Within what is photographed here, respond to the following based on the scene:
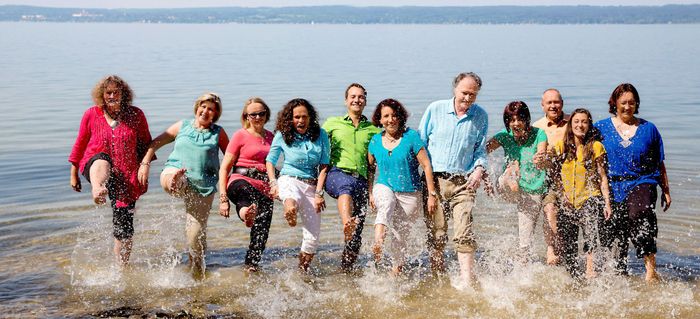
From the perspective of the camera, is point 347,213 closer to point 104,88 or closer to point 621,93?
point 104,88

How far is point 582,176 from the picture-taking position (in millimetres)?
7973

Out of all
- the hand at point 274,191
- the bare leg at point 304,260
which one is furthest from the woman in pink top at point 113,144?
the bare leg at point 304,260

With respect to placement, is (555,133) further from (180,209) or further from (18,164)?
(18,164)

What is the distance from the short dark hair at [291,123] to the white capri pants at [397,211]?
88 centimetres

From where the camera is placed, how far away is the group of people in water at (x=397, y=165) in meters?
7.78

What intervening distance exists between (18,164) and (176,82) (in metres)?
19.8

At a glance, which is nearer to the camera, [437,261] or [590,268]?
[590,268]

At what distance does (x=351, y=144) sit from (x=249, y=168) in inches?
43.7

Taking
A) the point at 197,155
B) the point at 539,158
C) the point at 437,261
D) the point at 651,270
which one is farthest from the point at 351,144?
the point at 651,270

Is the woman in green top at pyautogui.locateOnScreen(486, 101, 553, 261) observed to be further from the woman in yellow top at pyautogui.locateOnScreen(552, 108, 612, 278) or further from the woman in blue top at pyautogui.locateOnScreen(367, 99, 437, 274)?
the woman in blue top at pyautogui.locateOnScreen(367, 99, 437, 274)

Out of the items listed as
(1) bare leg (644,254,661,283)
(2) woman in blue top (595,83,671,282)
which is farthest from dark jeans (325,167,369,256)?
(1) bare leg (644,254,661,283)

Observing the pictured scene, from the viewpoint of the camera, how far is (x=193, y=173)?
8008 mm

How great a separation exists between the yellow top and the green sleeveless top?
12.0 feet

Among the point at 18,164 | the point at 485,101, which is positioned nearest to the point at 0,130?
the point at 18,164
